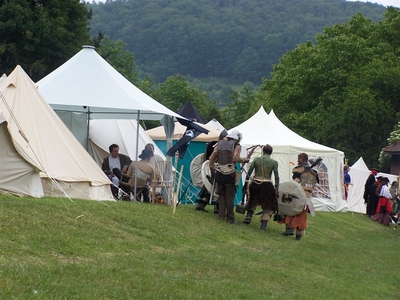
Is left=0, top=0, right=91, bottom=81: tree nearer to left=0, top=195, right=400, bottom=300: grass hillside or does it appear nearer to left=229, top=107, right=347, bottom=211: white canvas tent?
left=229, top=107, right=347, bottom=211: white canvas tent

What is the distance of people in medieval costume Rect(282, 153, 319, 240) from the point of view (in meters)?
17.0

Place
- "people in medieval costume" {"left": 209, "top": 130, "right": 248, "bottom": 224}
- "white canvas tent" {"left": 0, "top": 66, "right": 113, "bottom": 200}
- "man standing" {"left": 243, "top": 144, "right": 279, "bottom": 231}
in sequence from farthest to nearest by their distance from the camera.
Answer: "man standing" {"left": 243, "top": 144, "right": 279, "bottom": 231}, "people in medieval costume" {"left": 209, "top": 130, "right": 248, "bottom": 224}, "white canvas tent" {"left": 0, "top": 66, "right": 113, "bottom": 200}

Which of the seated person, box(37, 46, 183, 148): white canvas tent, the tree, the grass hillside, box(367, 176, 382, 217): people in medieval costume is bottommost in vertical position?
box(367, 176, 382, 217): people in medieval costume

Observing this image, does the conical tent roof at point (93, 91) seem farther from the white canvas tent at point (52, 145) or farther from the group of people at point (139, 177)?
the white canvas tent at point (52, 145)

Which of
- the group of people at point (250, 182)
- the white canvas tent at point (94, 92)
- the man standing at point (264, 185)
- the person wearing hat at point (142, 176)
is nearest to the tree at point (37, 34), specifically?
the white canvas tent at point (94, 92)

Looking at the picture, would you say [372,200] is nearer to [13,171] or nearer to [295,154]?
[295,154]

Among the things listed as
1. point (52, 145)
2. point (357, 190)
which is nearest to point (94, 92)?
point (52, 145)

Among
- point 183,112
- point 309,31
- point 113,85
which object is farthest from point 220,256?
point 309,31

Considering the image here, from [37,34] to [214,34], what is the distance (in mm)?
119621

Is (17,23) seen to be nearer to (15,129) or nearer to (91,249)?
(15,129)

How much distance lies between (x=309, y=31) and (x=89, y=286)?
141m

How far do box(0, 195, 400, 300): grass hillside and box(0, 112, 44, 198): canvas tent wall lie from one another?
29.3 inches

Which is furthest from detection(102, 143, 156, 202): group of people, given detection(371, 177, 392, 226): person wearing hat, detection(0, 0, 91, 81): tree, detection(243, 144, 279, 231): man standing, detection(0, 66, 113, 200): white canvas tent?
detection(0, 0, 91, 81): tree

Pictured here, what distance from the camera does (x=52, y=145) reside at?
16.1 m
